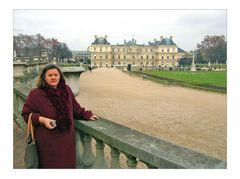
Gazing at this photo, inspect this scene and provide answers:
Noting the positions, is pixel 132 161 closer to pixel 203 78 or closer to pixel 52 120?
pixel 52 120

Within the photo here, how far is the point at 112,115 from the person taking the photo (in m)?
9.63

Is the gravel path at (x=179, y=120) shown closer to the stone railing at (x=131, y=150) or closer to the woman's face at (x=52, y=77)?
the stone railing at (x=131, y=150)

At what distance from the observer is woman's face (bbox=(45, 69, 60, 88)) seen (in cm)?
302

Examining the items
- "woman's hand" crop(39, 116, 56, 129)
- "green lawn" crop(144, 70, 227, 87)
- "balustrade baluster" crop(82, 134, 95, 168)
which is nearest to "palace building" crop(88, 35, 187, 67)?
"green lawn" crop(144, 70, 227, 87)

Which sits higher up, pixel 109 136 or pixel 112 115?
pixel 109 136

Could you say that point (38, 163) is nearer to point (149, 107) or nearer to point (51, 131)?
point (51, 131)

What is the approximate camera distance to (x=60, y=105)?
2924 mm

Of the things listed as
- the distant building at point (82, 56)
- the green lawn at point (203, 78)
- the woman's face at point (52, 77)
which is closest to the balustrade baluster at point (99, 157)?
the woman's face at point (52, 77)

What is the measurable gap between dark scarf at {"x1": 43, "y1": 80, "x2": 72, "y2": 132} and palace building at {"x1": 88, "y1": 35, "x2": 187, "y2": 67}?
258 ft

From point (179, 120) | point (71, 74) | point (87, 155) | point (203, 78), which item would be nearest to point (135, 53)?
point (203, 78)

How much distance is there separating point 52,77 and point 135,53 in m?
90.5

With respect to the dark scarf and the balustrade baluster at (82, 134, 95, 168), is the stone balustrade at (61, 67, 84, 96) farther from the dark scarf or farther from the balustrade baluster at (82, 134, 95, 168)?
the dark scarf

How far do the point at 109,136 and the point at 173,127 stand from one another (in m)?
5.52
